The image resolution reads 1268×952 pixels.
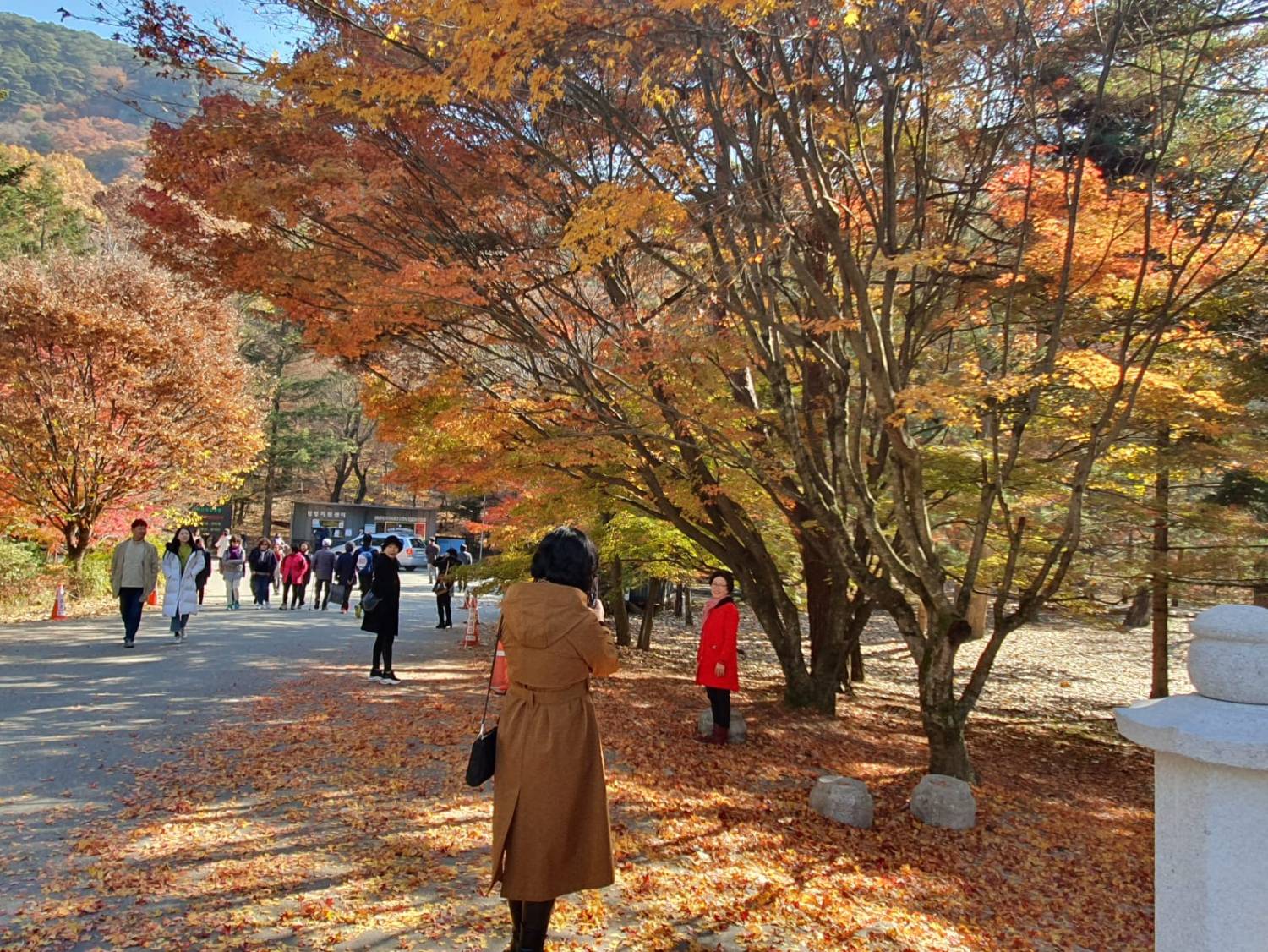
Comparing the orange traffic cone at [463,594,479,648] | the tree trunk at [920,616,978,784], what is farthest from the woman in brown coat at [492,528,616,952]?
the orange traffic cone at [463,594,479,648]

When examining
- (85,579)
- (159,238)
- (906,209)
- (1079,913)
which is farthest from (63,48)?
(1079,913)

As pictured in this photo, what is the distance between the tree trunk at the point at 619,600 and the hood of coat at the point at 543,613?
1056 centimetres

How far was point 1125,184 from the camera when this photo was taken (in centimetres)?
829

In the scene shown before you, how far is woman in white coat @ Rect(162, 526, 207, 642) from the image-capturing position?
11.0 metres

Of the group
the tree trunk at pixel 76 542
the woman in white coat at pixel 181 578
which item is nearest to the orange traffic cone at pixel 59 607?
the tree trunk at pixel 76 542

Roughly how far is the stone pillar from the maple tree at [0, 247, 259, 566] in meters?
15.7

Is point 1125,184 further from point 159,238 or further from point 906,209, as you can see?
point 159,238

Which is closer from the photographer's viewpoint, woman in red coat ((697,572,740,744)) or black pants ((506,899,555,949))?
black pants ((506,899,555,949))

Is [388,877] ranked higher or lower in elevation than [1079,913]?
higher

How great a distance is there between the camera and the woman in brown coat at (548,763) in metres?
3.07

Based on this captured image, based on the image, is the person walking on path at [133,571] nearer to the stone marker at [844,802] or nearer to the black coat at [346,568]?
the black coat at [346,568]

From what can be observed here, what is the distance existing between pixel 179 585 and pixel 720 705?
813 centimetres

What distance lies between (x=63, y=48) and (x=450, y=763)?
265ft

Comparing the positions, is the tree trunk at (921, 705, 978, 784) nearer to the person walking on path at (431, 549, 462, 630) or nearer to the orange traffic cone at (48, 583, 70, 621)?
the person walking on path at (431, 549, 462, 630)
